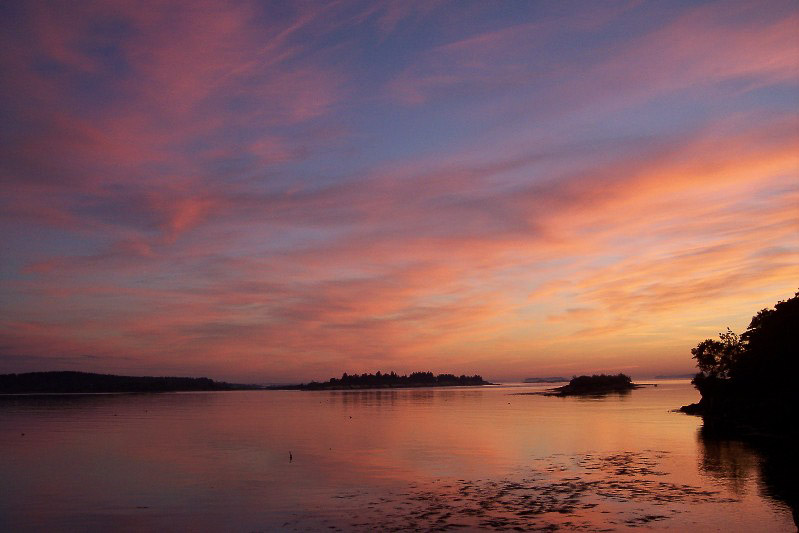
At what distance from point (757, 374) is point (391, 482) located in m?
74.1

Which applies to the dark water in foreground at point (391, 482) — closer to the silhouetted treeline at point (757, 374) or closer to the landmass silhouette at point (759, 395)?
the landmass silhouette at point (759, 395)

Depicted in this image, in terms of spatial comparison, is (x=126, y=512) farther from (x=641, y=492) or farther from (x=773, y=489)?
(x=773, y=489)

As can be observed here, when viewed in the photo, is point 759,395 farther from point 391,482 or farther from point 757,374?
point 391,482

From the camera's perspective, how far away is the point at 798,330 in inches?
3356

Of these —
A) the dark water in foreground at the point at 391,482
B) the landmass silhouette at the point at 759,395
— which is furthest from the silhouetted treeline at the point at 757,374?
the dark water in foreground at the point at 391,482

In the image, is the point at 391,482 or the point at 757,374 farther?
the point at 757,374

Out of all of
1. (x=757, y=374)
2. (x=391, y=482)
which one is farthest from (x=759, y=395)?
(x=391, y=482)

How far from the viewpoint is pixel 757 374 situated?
96750mm

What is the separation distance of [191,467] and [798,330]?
81.1 metres

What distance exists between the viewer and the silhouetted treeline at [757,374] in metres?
84.9

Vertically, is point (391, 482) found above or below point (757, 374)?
below

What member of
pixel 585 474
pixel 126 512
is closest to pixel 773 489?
pixel 585 474

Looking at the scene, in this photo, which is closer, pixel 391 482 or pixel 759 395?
pixel 391 482

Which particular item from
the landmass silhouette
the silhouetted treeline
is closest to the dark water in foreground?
the landmass silhouette
